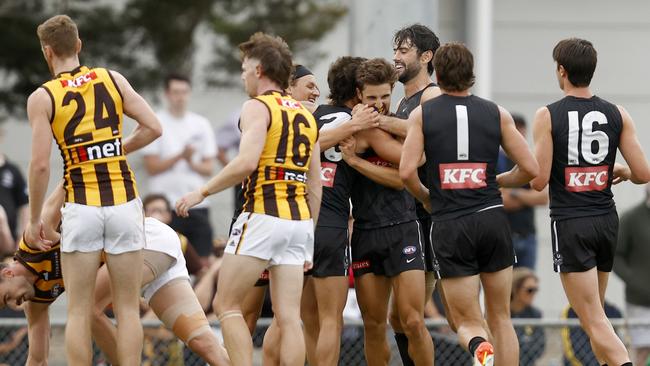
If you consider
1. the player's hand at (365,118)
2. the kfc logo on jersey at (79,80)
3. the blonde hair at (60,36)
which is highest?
the blonde hair at (60,36)

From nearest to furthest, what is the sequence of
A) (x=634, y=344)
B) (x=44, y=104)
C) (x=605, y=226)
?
1. (x=44, y=104)
2. (x=605, y=226)
3. (x=634, y=344)

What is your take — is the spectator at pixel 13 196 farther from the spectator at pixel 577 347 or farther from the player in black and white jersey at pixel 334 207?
the spectator at pixel 577 347

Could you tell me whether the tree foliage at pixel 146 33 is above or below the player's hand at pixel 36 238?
above

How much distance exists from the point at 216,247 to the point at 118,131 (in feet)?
13.4

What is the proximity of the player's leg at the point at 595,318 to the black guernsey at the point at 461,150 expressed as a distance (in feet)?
2.89

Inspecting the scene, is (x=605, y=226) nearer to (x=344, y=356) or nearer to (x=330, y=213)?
(x=330, y=213)

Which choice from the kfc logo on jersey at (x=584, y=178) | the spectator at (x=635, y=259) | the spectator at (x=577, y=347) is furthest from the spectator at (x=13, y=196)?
the kfc logo on jersey at (x=584, y=178)

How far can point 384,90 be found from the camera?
28.3ft

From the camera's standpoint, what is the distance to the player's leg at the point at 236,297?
787 cm

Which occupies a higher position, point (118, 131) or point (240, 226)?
point (118, 131)

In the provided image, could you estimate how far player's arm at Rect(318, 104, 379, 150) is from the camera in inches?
333

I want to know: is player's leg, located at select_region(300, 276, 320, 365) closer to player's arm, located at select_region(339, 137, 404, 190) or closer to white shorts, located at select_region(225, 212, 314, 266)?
player's arm, located at select_region(339, 137, 404, 190)

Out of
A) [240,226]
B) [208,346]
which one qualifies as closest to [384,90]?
[240,226]

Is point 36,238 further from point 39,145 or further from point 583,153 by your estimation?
point 583,153
